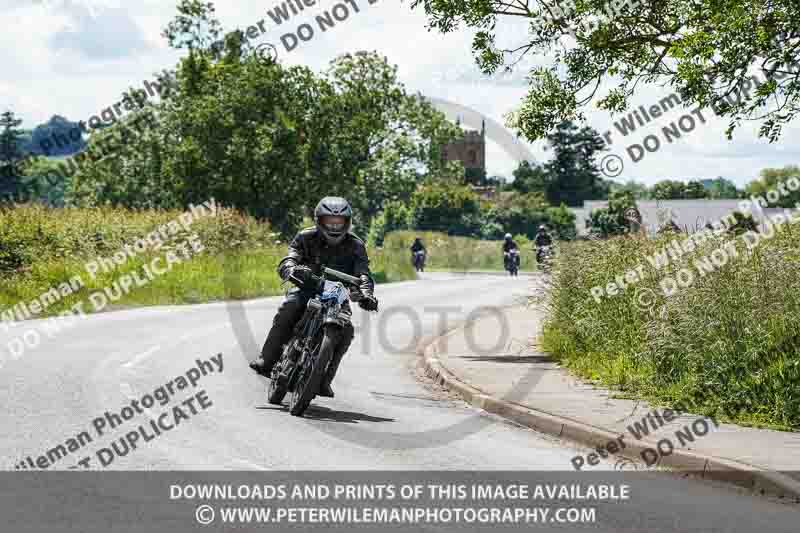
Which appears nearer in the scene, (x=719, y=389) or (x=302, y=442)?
(x=302, y=442)

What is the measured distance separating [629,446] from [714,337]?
2.52 meters

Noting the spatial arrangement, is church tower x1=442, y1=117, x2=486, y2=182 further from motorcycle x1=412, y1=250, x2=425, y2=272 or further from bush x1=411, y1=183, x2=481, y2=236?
motorcycle x1=412, y1=250, x2=425, y2=272

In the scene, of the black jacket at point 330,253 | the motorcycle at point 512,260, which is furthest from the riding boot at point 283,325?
the motorcycle at point 512,260

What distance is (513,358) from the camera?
668 inches

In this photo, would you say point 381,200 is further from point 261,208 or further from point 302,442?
point 302,442

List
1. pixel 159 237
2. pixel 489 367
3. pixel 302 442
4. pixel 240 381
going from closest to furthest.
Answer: pixel 302 442 → pixel 240 381 → pixel 489 367 → pixel 159 237

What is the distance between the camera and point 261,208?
56969mm

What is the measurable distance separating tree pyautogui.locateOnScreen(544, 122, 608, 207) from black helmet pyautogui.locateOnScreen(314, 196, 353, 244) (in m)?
123

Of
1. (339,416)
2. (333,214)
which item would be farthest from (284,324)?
(333,214)

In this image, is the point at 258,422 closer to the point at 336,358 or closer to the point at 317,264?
the point at 336,358

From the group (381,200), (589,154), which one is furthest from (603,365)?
(589,154)

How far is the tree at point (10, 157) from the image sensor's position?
114500 mm

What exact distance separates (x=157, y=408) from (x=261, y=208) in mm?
45706

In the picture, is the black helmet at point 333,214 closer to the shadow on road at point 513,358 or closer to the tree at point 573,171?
the shadow on road at point 513,358
